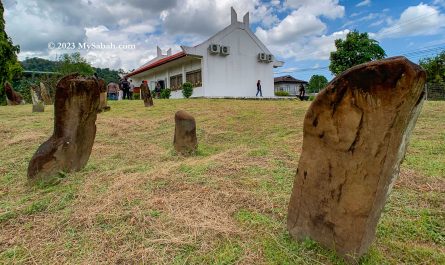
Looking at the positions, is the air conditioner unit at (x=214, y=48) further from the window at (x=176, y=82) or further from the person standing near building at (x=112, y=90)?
the person standing near building at (x=112, y=90)

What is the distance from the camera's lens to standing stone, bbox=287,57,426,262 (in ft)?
6.28

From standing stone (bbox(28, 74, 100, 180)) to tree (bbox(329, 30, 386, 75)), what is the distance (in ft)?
94.1

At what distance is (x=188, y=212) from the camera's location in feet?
10.2

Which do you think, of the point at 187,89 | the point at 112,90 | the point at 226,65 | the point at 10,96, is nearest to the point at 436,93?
the point at 226,65

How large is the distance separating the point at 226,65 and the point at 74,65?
26.8 metres

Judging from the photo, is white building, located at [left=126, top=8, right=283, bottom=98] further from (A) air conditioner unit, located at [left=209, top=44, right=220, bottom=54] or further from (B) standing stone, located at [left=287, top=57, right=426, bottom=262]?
(B) standing stone, located at [left=287, top=57, right=426, bottom=262]

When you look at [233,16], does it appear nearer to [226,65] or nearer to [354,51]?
[226,65]

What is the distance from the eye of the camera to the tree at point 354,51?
29359mm

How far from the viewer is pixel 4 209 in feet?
10.8

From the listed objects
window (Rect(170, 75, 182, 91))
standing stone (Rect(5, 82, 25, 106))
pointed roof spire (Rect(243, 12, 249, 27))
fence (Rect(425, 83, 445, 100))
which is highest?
pointed roof spire (Rect(243, 12, 249, 27))

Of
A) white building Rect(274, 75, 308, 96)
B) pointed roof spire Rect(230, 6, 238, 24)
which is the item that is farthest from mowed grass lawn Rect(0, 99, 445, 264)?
white building Rect(274, 75, 308, 96)

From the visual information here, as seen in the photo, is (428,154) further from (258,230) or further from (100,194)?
(100,194)

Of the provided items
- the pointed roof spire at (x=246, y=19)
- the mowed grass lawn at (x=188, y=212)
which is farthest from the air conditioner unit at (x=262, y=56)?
the mowed grass lawn at (x=188, y=212)

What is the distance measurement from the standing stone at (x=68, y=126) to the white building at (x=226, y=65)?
17.7m
